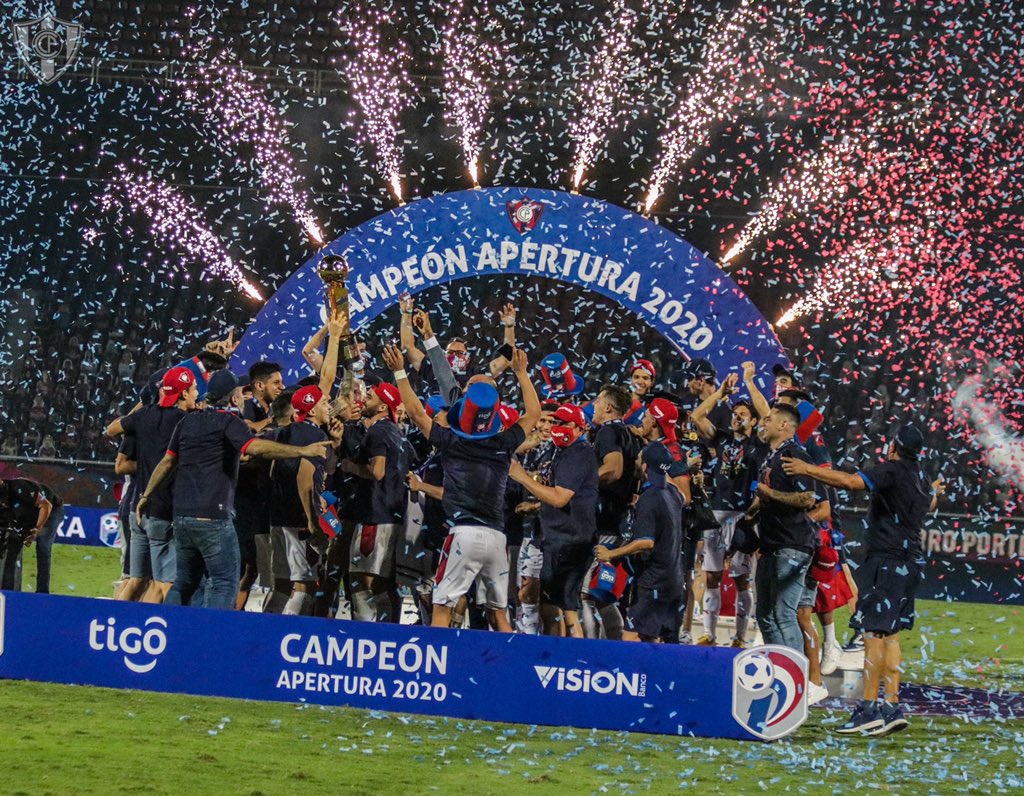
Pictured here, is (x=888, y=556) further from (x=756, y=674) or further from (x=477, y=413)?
(x=477, y=413)

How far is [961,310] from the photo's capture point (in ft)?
54.4

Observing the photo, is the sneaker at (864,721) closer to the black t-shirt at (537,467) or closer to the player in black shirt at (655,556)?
the player in black shirt at (655,556)

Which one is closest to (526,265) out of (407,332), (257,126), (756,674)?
(257,126)

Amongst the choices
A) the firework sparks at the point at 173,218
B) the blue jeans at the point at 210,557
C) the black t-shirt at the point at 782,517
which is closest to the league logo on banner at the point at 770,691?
the black t-shirt at the point at 782,517

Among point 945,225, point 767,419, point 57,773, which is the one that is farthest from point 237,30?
point 57,773

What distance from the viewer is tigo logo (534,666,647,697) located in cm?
769

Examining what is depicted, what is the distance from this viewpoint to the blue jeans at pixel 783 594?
8750 millimetres

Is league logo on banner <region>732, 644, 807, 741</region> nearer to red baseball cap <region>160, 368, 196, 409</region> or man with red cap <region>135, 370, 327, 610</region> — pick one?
man with red cap <region>135, 370, 327, 610</region>

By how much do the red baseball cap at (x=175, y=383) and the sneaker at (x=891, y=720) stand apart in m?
4.48

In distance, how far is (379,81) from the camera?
1772 centimetres

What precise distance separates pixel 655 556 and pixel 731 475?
2942 millimetres

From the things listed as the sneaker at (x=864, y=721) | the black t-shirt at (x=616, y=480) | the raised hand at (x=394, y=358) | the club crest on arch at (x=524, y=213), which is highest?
the club crest on arch at (x=524, y=213)

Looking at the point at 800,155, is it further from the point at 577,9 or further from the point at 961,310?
the point at 577,9

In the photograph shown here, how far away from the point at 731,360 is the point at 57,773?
10.6m
